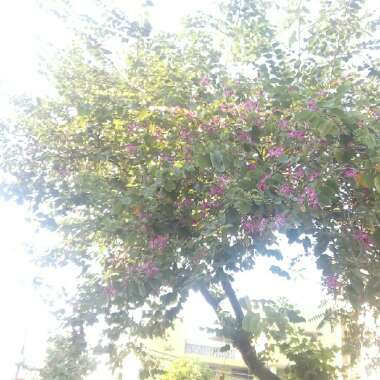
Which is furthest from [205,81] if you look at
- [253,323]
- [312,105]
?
[253,323]

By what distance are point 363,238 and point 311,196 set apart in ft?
2.42

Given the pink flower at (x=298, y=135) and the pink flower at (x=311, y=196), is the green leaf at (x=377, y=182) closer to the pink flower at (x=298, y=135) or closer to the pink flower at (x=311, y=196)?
the pink flower at (x=311, y=196)

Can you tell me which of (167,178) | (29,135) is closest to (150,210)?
(167,178)

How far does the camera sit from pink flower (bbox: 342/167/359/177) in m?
3.87

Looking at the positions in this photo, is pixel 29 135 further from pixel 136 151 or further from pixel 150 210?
pixel 150 210

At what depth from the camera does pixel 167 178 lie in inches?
172

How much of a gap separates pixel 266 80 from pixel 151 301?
9.59 feet

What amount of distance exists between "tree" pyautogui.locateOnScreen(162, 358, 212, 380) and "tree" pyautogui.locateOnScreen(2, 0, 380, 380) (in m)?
9.64

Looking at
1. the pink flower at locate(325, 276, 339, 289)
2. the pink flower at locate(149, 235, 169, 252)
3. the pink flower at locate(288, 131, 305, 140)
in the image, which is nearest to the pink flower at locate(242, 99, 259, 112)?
the pink flower at locate(288, 131, 305, 140)

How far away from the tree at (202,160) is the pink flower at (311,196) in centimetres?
1

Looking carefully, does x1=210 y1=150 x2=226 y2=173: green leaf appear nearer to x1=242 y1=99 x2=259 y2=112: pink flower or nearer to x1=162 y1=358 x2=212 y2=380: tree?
x1=242 y1=99 x2=259 y2=112: pink flower

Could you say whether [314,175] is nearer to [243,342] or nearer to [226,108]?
[226,108]

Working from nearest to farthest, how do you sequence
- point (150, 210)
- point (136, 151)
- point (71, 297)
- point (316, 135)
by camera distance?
point (316, 135) → point (150, 210) → point (136, 151) → point (71, 297)

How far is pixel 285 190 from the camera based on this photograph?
391cm
